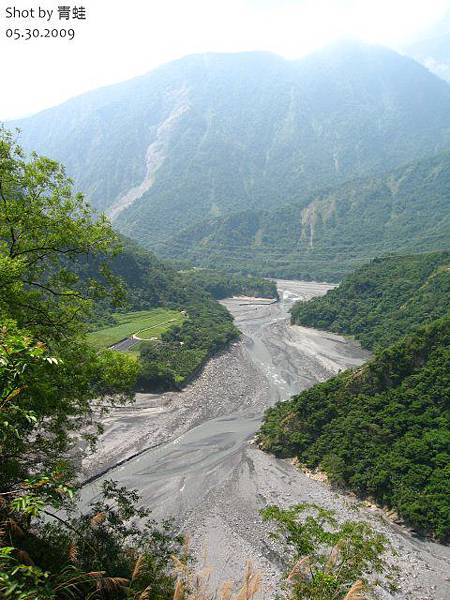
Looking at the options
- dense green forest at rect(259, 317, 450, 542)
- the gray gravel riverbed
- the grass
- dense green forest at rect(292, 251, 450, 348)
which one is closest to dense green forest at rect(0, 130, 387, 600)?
the gray gravel riverbed

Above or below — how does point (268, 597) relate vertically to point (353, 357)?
above

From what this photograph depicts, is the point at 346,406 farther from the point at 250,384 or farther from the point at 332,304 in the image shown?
the point at 332,304

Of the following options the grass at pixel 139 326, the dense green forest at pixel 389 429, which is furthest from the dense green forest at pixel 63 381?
the grass at pixel 139 326

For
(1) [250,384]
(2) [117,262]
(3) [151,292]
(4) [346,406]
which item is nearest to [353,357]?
(1) [250,384]

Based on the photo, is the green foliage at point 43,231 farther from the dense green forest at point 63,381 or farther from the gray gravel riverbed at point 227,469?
the gray gravel riverbed at point 227,469

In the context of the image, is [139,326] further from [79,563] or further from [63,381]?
[79,563]

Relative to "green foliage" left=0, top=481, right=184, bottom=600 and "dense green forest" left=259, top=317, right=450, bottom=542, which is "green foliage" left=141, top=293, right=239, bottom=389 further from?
"green foliage" left=0, top=481, right=184, bottom=600
